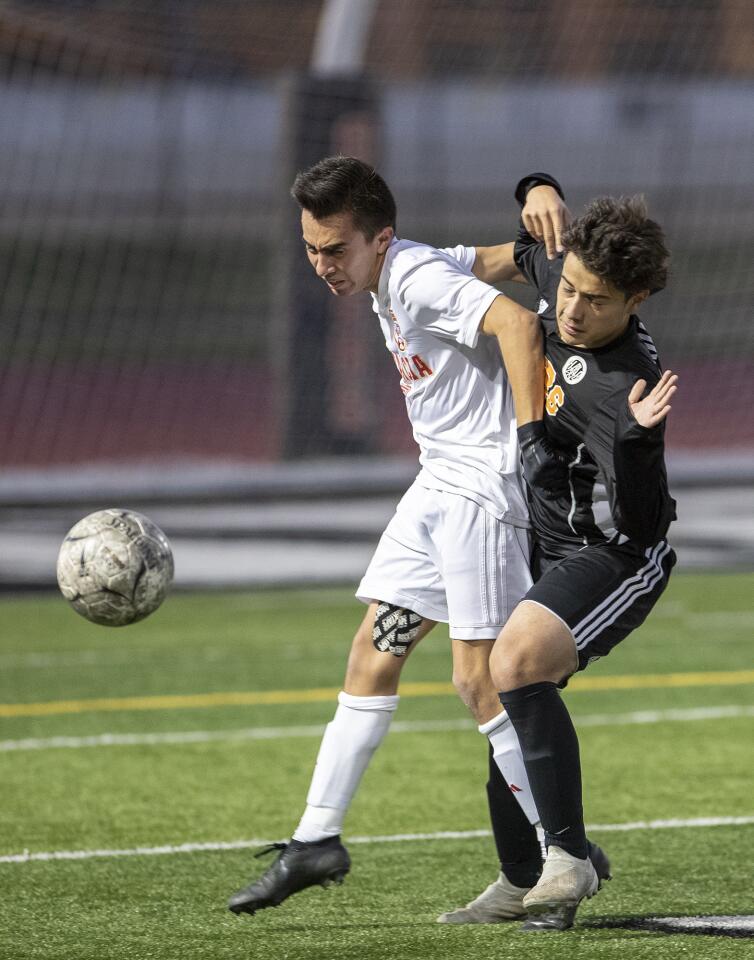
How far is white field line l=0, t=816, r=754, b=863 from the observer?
203 inches

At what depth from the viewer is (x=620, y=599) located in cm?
402

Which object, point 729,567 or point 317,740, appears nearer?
Result: point 317,740

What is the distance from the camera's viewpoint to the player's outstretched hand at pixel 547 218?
4344 millimetres

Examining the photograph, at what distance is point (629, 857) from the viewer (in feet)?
16.6

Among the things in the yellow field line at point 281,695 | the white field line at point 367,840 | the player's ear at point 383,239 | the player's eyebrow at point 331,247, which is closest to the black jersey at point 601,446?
the player's ear at point 383,239

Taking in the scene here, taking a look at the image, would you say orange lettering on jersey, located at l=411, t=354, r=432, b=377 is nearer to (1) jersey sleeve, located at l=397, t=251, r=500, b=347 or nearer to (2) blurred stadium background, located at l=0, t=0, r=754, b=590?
(1) jersey sleeve, located at l=397, t=251, r=500, b=347

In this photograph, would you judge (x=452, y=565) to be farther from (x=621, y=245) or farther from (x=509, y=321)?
(x=621, y=245)

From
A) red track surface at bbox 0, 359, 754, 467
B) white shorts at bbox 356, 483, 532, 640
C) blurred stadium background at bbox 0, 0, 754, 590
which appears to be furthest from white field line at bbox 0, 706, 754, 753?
red track surface at bbox 0, 359, 754, 467

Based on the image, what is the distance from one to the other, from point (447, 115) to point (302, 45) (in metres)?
5.78

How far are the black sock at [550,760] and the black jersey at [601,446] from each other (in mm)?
Answer: 417

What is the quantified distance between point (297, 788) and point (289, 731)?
3.58 feet

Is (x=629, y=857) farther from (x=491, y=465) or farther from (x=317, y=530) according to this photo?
(x=317, y=530)

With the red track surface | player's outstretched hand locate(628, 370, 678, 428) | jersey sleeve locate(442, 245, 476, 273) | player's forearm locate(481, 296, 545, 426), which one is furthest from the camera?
the red track surface

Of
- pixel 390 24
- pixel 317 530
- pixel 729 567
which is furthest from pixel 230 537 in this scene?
pixel 390 24
